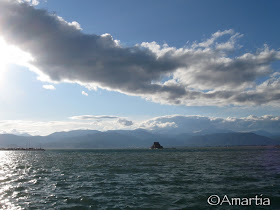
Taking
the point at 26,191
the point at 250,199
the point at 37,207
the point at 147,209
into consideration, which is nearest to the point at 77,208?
the point at 37,207

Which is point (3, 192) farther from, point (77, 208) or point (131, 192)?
point (131, 192)

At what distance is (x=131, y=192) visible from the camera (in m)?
32.6

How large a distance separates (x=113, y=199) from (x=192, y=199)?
32.6 feet

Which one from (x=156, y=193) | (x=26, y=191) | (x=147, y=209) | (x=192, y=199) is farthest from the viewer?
(x=26, y=191)

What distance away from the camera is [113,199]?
28781 mm

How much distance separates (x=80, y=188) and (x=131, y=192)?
896 centimetres

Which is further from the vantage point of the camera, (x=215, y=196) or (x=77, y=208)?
(x=215, y=196)

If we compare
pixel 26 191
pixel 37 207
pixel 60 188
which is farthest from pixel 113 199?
pixel 26 191

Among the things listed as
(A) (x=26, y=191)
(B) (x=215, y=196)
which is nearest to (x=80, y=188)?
(A) (x=26, y=191)

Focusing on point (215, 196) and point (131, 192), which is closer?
point (215, 196)

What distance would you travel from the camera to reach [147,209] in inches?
956

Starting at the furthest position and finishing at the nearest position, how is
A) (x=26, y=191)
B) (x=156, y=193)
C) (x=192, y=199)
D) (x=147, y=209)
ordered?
(x=26, y=191) → (x=156, y=193) → (x=192, y=199) → (x=147, y=209)

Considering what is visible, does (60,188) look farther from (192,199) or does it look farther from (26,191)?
(192,199)

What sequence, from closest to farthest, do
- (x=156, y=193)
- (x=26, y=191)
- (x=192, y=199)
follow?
(x=192, y=199) → (x=156, y=193) → (x=26, y=191)
